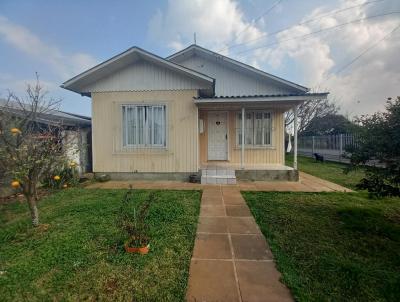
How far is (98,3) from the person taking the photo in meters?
10.2

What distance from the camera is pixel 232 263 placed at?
2971mm

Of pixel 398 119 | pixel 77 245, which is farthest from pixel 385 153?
pixel 77 245

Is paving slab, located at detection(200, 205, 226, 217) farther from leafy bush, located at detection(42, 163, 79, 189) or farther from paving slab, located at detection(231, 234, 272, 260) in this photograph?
leafy bush, located at detection(42, 163, 79, 189)

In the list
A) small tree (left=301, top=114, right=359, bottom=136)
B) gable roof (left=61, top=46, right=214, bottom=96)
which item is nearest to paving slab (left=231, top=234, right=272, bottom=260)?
gable roof (left=61, top=46, right=214, bottom=96)

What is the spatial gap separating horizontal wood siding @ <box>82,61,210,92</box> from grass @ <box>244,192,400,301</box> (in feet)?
17.4

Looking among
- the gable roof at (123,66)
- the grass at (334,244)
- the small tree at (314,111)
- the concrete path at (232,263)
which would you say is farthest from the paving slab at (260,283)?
the small tree at (314,111)

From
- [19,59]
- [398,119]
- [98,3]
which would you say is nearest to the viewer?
[398,119]

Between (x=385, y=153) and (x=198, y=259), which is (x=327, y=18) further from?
(x=198, y=259)

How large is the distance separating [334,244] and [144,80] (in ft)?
26.5

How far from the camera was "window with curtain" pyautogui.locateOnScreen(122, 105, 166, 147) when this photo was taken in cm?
874


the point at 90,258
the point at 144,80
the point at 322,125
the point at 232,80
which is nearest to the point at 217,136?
the point at 232,80

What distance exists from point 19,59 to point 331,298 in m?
16.8

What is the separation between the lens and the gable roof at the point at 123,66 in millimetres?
8125

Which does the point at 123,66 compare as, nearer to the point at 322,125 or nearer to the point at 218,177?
the point at 218,177
